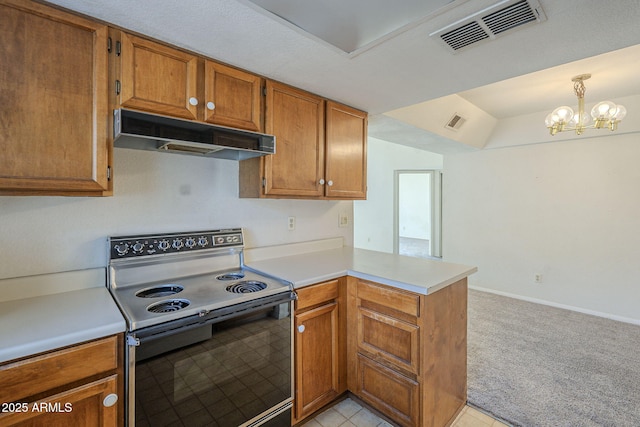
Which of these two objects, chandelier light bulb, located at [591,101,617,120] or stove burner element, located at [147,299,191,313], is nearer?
stove burner element, located at [147,299,191,313]

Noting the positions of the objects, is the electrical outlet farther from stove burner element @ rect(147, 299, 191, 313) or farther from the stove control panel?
stove burner element @ rect(147, 299, 191, 313)

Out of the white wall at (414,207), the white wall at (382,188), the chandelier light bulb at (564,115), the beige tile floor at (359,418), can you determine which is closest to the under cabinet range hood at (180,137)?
the beige tile floor at (359,418)

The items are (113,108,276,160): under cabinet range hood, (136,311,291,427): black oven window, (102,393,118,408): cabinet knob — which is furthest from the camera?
(113,108,276,160): under cabinet range hood

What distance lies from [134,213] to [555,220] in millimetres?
4685

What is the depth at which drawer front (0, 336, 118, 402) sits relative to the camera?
0.91 metres

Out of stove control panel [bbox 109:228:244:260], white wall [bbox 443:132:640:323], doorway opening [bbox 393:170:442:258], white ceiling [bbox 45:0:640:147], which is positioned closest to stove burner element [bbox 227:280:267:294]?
stove control panel [bbox 109:228:244:260]

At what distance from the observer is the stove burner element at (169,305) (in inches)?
53.2

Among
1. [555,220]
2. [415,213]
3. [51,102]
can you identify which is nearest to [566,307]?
[555,220]

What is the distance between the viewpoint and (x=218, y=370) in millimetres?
1336

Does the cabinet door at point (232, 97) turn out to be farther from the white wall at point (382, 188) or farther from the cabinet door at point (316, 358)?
the white wall at point (382, 188)

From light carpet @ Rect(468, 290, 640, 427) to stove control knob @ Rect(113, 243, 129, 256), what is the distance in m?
2.41

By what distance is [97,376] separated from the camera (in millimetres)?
1065

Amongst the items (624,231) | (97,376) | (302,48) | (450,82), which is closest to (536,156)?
(624,231)

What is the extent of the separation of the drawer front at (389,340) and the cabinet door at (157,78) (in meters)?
1.59
